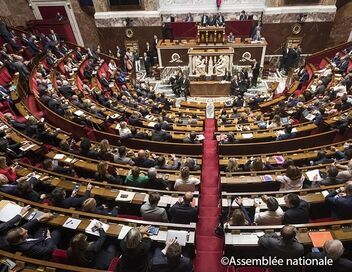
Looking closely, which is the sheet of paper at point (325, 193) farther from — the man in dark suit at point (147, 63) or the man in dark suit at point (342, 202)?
the man in dark suit at point (147, 63)

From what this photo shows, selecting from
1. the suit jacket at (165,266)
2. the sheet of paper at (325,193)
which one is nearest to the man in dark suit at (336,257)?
the sheet of paper at (325,193)

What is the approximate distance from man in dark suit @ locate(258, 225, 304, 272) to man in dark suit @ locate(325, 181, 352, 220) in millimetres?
892

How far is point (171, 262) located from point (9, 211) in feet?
7.45

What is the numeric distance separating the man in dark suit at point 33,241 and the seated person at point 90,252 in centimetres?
32

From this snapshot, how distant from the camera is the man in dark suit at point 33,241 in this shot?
3000 mm

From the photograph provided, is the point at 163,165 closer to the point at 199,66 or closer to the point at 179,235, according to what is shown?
the point at 179,235

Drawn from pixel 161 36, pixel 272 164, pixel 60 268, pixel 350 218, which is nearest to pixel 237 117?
pixel 272 164

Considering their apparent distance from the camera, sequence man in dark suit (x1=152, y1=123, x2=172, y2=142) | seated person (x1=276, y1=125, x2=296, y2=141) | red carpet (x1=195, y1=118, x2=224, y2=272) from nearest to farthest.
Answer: red carpet (x1=195, y1=118, x2=224, y2=272), seated person (x1=276, y1=125, x2=296, y2=141), man in dark suit (x1=152, y1=123, x2=172, y2=142)

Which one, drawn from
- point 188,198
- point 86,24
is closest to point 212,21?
point 86,24

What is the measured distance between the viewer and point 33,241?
3.12 meters

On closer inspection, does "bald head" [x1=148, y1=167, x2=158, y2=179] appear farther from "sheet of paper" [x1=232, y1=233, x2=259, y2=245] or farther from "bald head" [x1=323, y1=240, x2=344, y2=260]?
"bald head" [x1=323, y1=240, x2=344, y2=260]

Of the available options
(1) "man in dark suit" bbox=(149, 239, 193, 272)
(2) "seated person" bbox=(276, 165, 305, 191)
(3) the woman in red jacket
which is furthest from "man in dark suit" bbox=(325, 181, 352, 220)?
(3) the woman in red jacket

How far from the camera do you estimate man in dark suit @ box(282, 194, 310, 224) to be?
10.8 feet

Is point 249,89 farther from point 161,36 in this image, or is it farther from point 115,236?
point 115,236
